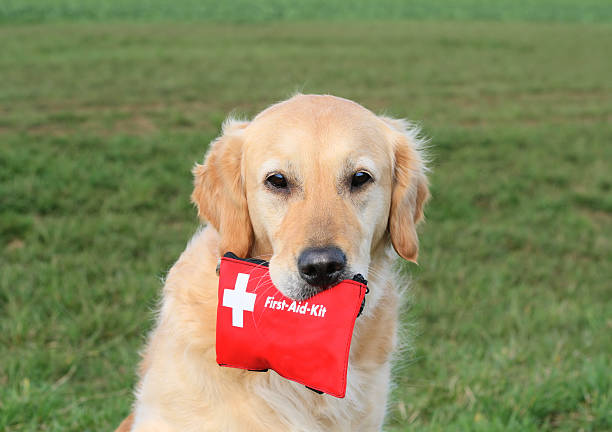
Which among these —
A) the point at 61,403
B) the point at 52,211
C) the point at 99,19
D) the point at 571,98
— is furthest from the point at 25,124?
the point at 99,19

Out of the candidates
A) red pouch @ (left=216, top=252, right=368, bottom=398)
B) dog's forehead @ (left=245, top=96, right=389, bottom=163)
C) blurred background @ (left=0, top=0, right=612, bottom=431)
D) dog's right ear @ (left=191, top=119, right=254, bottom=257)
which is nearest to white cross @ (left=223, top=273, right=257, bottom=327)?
red pouch @ (left=216, top=252, right=368, bottom=398)

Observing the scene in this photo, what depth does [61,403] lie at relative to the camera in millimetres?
3545

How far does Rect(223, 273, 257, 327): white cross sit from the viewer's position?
227cm

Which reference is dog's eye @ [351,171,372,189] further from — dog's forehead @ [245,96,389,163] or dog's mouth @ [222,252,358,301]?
dog's mouth @ [222,252,358,301]

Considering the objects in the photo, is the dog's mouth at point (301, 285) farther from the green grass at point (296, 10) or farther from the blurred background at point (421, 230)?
the green grass at point (296, 10)

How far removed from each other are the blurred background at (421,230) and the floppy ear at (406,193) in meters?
1.15

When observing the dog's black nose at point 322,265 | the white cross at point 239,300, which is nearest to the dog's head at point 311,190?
the dog's black nose at point 322,265

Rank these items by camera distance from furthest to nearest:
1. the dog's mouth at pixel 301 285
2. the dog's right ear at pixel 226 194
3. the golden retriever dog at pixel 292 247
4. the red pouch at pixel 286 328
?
1. the dog's right ear at pixel 226 194
2. the golden retriever dog at pixel 292 247
3. the dog's mouth at pixel 301 285
4. the red pouch at pixel 286 328

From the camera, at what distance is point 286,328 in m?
2.21

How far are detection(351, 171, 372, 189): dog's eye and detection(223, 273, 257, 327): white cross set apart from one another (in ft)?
2.03

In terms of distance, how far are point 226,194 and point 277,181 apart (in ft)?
0.91

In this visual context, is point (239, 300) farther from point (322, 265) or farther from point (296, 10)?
point (296, 10)

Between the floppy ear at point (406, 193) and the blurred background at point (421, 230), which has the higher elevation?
the floppy ear at point (406, 193)

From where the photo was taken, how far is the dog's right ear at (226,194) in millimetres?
2713
